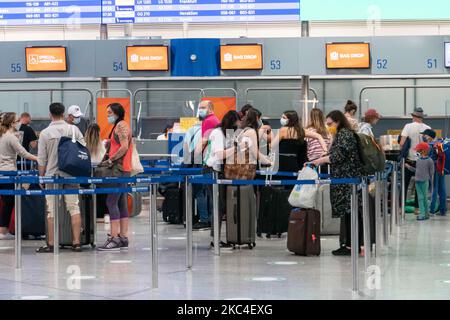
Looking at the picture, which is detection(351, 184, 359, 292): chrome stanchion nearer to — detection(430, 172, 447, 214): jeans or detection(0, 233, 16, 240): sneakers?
detection(0, 233, 16, 240): sneakers

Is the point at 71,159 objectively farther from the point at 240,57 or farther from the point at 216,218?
the point at 240,57

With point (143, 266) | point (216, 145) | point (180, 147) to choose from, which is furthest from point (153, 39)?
point (143, 266)

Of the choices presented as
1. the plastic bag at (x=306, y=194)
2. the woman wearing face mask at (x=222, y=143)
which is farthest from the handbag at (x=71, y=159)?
the plastic bag at (x=306, y=194)

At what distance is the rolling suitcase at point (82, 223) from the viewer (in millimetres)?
11227

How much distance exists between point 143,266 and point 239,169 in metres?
1.81

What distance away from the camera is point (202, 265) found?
9.80 m

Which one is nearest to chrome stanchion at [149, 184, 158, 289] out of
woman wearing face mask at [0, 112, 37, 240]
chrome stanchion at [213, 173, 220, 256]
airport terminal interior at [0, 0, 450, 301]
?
airport terminal interior at [0, 0, 450, 301]

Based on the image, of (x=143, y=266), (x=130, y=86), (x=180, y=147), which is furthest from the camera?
(x=130, y=86)

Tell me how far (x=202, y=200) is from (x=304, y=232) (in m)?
3.22

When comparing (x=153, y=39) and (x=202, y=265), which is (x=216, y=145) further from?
(x=153, y=39)

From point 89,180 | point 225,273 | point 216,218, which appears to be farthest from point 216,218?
point 89,180

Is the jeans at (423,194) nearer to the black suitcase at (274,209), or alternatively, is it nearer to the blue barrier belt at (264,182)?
the black suitcase at (274,209)

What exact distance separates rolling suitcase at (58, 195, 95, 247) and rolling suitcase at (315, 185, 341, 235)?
280 centimetres

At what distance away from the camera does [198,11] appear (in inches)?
728
